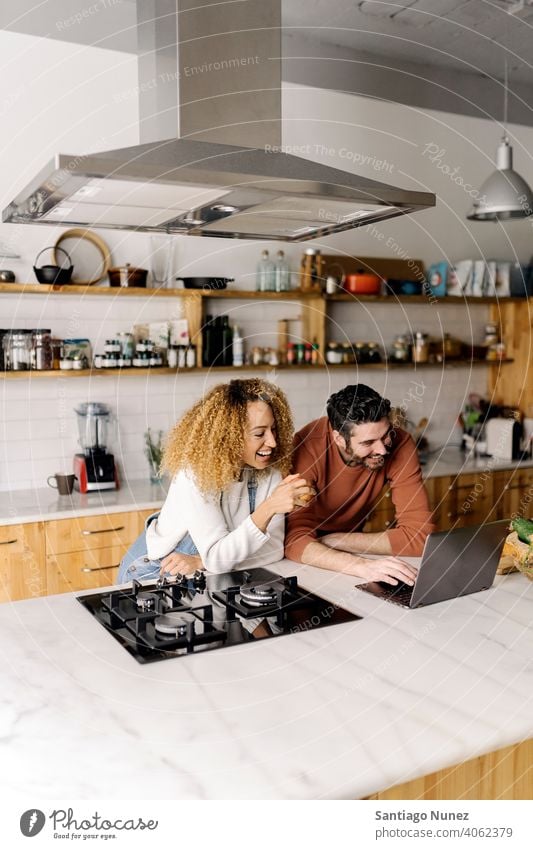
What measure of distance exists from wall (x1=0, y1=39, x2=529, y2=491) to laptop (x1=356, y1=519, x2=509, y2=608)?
204cm

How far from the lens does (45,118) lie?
349 centimetres

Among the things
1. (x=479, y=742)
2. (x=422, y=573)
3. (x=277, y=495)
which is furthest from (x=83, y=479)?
(x=479, y=742)

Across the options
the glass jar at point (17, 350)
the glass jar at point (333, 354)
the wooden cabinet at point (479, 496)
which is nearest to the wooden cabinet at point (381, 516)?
the wooden cabinet at point (479, 496)

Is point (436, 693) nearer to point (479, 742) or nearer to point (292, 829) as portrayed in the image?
point (479, 742)

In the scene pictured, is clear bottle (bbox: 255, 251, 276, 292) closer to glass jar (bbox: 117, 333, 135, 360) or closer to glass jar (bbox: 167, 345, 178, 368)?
glass jar (bbox: 167, 345, 178, 368)

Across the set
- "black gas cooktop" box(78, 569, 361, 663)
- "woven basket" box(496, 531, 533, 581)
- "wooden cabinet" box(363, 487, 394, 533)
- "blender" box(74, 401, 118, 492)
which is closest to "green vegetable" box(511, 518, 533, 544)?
"woven basket" box(496, 531, 533, 581)

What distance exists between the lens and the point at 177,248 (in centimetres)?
381

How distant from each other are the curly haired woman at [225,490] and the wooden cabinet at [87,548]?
0.75 metres

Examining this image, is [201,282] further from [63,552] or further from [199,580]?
[199,580]

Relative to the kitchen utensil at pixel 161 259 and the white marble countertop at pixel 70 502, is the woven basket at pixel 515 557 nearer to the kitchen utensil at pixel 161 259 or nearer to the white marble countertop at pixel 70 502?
the white marble countertop at pixel 70 502

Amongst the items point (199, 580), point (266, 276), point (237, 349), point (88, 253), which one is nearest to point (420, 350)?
point (266, 276)

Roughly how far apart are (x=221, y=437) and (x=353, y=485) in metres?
0.54

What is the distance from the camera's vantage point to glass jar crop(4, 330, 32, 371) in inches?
132

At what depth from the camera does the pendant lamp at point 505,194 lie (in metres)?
3.29
